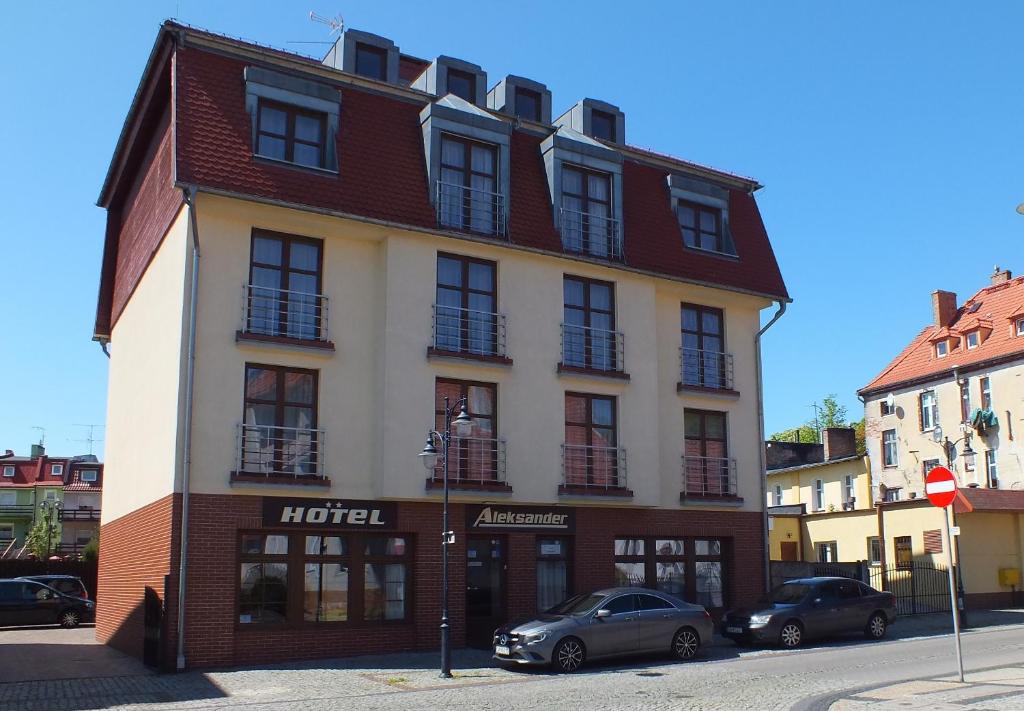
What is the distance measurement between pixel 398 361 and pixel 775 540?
1012 inches

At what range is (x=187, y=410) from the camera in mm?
18891

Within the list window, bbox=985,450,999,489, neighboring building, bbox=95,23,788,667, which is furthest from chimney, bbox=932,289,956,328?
neighboring building, bbox=95,23,788,667

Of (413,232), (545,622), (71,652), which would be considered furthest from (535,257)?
(71,652)

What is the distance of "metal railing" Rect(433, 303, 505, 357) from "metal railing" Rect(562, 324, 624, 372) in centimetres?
175

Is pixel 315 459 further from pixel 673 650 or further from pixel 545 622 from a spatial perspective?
pixel 673 650

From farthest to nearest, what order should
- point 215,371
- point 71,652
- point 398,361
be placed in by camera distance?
1. point 71,652
2. point 398,361
3. point 215,371

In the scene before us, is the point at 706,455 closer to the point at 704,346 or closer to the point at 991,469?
the point at 704,346

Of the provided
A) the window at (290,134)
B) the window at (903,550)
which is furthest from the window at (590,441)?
the window at (903,550)

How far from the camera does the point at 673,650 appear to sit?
1948 centimetres

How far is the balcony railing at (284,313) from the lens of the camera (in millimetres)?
20016

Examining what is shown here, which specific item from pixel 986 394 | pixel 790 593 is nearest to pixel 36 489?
pixel 986 394

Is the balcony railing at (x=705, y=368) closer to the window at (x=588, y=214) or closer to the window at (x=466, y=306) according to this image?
the window at (x=588, y=214)

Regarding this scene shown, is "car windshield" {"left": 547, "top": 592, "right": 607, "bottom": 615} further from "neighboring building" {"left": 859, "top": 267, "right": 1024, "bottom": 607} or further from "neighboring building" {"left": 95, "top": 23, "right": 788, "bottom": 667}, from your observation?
"neighboring building" {"left": 859, "top": 267, "right": 1024, "bottom": 607}

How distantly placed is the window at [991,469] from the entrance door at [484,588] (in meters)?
28.1
